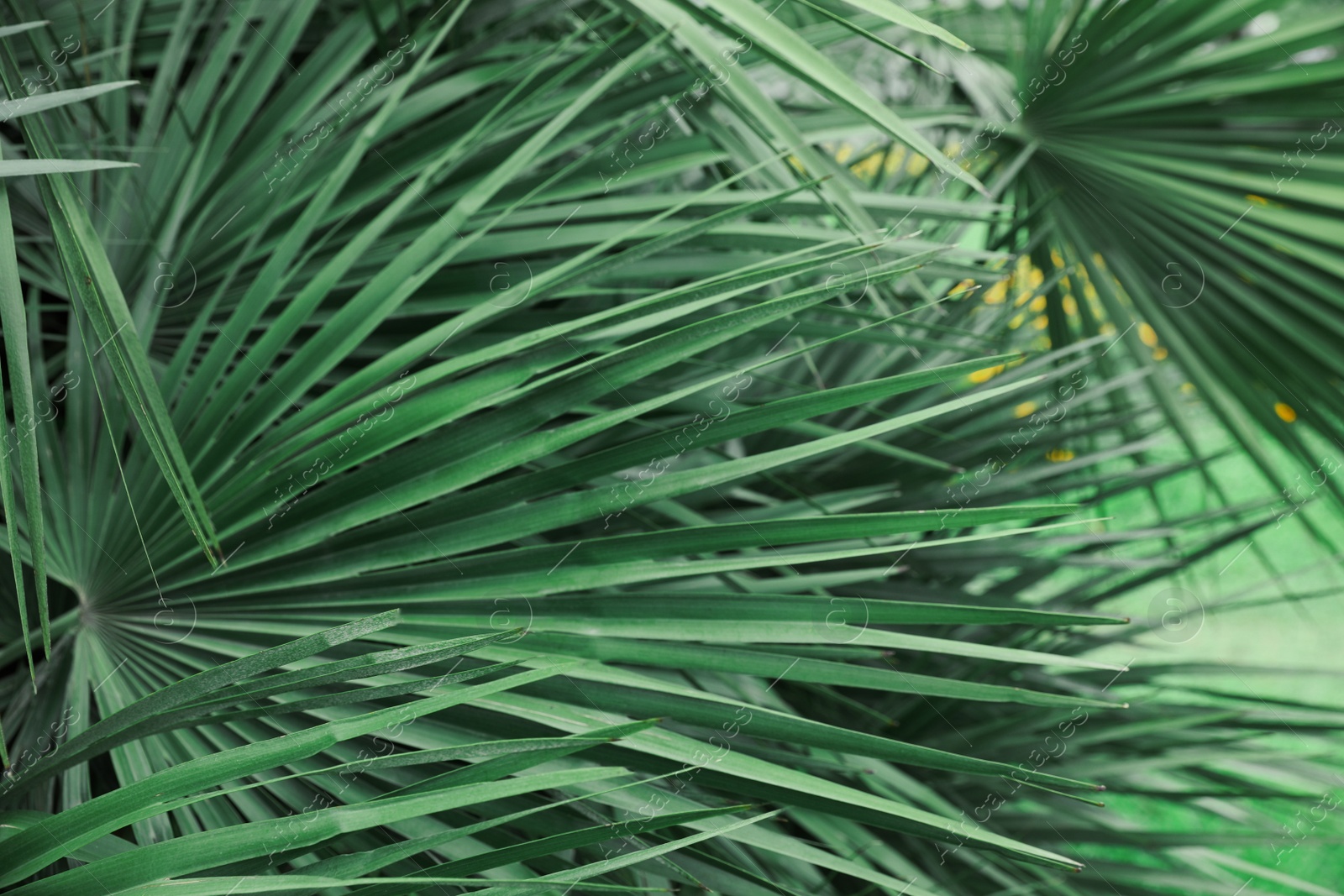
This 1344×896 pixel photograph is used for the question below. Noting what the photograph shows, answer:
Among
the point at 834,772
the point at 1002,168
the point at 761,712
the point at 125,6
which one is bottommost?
the point at 834,772

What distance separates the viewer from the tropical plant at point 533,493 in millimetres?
534

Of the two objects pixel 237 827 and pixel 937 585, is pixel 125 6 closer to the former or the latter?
pixel 237 827

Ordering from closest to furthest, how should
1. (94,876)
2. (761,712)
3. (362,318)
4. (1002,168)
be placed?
(94,876) < (761,712) < (362,318) < (1002,168)

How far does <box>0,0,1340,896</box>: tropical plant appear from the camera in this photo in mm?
534

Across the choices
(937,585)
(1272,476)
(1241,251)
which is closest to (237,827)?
(937,585)

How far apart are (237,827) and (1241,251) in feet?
3.54

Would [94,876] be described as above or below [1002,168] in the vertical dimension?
below

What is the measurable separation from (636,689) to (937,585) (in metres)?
0.44

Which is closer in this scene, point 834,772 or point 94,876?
point 94,876

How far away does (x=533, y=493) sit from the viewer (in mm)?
642

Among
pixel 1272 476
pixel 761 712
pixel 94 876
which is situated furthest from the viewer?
pixel 1272 476

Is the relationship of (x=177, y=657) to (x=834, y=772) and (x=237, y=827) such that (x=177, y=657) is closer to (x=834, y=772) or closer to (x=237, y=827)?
(x=237, y=827)

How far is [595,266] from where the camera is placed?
67 cm

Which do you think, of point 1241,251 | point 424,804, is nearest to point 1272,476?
point 1241,251
